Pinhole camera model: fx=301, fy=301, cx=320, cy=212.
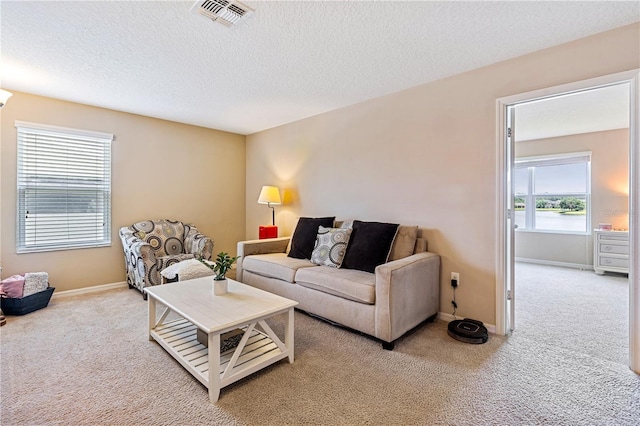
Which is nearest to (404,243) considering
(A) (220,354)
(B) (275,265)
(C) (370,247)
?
(C) (370,247)

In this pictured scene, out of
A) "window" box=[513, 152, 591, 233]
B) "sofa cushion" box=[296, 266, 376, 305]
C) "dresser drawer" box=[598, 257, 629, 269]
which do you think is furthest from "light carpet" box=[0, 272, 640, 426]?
"window" box=[513, 152, 591, 233]

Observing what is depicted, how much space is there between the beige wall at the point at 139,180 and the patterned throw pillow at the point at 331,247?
2.38 m

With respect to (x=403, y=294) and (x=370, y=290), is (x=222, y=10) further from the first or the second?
A: (x=403, y=294)

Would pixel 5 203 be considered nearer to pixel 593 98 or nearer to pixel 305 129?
pixel 305 129

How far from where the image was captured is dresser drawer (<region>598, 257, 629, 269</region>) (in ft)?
14.5

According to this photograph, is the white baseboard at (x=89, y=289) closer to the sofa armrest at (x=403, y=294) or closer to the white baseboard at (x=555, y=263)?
the sofa armrest at (x=403, y=294)

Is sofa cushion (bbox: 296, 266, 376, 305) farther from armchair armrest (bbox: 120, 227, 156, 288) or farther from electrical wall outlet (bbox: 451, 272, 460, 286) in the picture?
armchair armrest (bbox: 120, 227, 156, 288)

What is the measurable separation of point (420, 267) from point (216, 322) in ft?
5.40

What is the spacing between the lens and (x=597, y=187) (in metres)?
4.96

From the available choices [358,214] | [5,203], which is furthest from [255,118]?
[5,203]

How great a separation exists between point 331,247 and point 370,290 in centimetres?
82

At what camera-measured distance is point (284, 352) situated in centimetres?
204

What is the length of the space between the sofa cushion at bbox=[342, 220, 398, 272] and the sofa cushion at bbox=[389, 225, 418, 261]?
99 millimetres

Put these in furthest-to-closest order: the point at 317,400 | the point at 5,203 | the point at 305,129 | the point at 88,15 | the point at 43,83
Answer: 1. the point at 305,129
2. the point at 5,203
3. the point at 43,83
4. the point at 88,15
5. the point at 317,400
